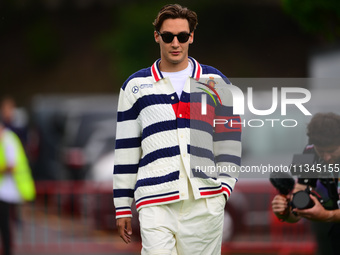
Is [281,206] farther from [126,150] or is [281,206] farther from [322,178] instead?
[126,150]

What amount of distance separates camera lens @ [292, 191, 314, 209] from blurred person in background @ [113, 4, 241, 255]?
21.1 inches

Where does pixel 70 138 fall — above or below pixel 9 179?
below

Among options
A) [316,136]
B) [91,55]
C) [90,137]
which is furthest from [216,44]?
[316,136]

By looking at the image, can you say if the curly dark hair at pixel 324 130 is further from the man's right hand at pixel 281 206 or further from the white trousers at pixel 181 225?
the white trousers at pixel 181 225

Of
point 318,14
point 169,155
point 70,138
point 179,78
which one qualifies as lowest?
point 70,138

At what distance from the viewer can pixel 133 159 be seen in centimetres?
496

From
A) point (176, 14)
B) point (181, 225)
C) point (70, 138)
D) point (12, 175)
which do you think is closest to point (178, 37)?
point (176, 14)

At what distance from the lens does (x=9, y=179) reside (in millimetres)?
9914

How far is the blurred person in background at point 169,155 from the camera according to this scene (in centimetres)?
482

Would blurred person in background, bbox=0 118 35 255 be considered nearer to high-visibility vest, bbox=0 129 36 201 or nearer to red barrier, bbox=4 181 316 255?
high-visibility vest, bbox=0 129 36 201

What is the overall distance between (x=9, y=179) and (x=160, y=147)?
5411 millimetres

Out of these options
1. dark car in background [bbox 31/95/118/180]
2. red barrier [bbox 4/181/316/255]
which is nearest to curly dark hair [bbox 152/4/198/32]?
red barrier [bbox 4/181/316/255]

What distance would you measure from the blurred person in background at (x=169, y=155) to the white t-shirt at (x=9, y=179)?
16.2 ft

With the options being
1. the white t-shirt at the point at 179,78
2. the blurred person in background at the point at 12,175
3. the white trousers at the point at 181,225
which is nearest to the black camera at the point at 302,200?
the white trousers at the point at 181,225
